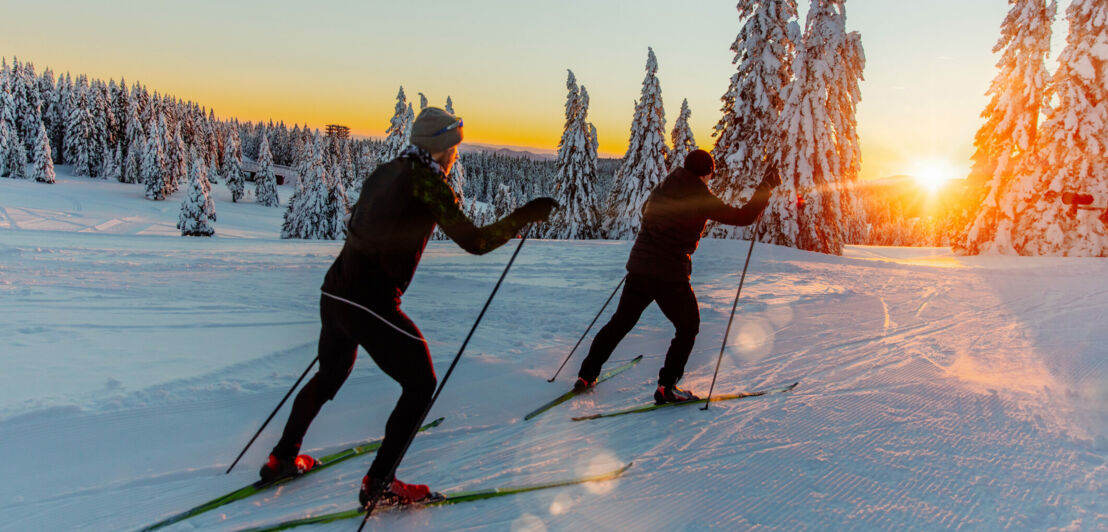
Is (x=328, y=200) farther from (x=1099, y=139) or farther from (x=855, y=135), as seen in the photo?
(x=1099, y=139)

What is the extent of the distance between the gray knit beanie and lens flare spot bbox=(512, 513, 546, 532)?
1856 millimetres

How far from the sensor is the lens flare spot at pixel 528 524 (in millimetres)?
2774

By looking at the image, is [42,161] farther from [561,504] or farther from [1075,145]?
[1075,145]

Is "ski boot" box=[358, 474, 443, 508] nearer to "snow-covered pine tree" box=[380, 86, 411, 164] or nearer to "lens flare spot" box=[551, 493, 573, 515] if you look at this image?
"lens flare spot" box=[551, 493, 573, 515]

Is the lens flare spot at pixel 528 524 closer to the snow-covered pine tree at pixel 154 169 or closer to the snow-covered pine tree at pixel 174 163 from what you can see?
the snow-covered pine tree at pixel 154 169

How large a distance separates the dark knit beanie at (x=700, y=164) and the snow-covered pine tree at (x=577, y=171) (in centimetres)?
3120

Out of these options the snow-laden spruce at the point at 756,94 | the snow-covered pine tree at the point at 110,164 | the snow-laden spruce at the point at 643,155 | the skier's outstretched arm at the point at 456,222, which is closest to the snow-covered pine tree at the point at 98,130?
the snow-covered pine tree at the point at 110,164

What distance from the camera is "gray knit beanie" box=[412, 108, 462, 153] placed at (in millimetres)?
2609

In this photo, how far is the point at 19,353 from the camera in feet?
15.1

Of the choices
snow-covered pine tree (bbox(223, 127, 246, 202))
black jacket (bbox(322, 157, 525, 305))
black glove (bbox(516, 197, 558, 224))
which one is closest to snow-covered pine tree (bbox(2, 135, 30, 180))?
snow-covered pine tree (bbox(223, 127, 246, 202))

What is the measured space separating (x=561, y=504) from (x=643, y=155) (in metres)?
29.8

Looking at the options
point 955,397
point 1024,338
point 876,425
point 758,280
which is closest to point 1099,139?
point 758,280

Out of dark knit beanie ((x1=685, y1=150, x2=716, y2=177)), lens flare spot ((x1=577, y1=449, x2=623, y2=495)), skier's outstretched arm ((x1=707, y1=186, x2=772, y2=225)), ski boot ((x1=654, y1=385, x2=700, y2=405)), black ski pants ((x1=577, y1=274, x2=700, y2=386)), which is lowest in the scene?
lens flare spot ((x1=577, y1=449, x2=623, y2=495))

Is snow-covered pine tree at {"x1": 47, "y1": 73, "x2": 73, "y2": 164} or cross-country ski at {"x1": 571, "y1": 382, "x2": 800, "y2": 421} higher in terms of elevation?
snow-covered pine tree at {"x1": 47, "y1": 73, "x2": 73, "y2": 164}
